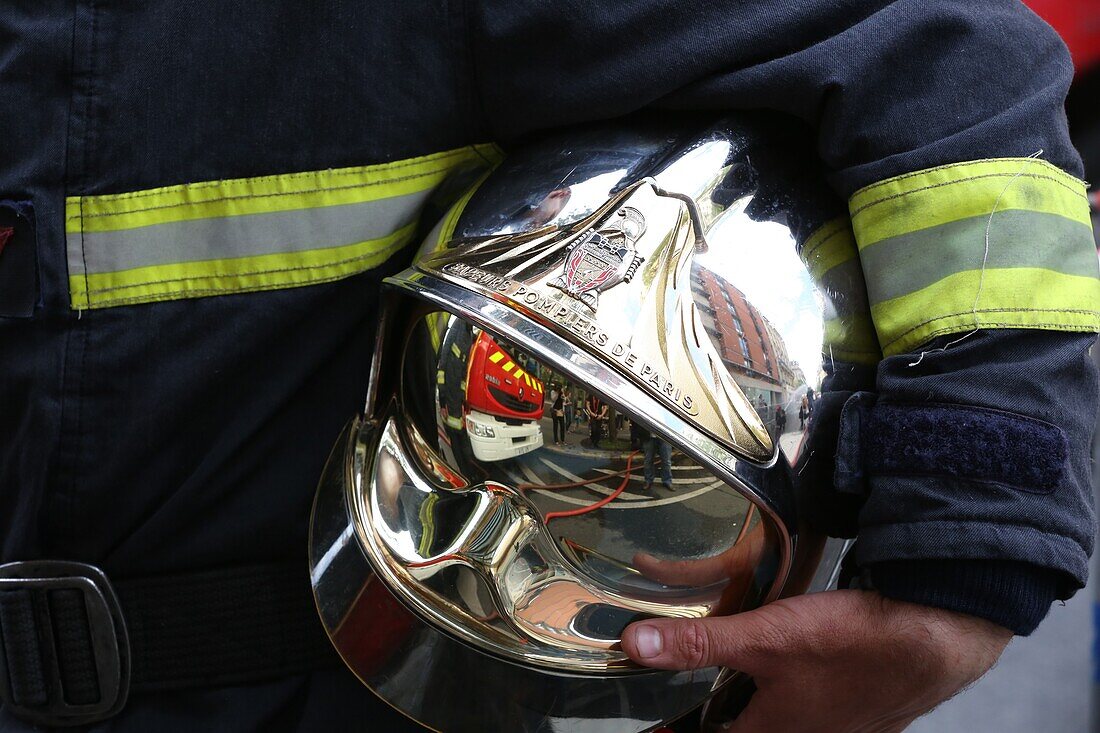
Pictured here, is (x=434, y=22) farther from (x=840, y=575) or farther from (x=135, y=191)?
(x=840, y=575)

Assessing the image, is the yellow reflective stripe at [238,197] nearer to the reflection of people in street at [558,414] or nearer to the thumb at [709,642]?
the reflection of people in street at [558,414]

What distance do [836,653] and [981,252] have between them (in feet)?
1.15

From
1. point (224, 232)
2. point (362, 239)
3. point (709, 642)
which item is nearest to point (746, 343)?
point (709, 642)

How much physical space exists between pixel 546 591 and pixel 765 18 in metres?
0.54

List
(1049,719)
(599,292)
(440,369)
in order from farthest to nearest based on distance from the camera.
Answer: (1049,719) < (440,369) < (599,292)

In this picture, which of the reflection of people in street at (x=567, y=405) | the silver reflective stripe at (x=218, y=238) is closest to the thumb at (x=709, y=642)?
the reflection of people in street at (x=567, y=405)

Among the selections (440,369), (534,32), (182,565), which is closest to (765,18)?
(534,32)

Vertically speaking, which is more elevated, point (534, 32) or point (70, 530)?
point (534, 32)

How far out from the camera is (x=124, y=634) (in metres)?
0.99

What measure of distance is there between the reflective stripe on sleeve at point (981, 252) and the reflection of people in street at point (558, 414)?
282mm

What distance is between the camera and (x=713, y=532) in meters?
0.88

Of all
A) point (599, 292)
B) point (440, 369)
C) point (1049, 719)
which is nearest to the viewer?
point (599, 292)

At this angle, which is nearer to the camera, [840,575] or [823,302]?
[823,302]

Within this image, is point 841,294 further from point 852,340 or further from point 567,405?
point 567,405
